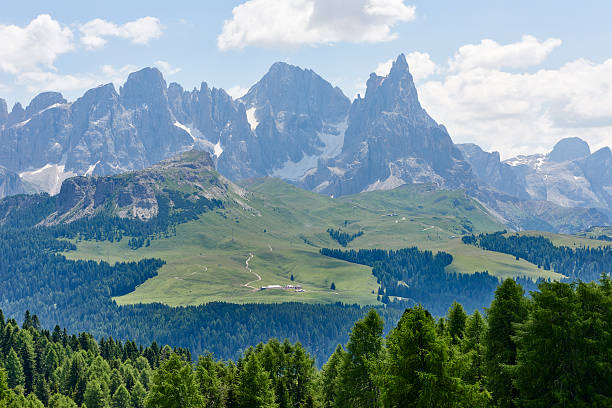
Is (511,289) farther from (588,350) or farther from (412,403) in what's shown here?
(412,403)

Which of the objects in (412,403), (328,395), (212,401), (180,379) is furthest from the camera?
(328,395)

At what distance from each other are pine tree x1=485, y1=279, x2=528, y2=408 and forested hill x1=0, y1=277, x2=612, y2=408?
0.31 ft

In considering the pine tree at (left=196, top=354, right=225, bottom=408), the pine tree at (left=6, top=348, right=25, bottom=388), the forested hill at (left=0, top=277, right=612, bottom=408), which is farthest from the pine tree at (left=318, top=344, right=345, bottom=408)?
the pine tree at (left=6, top=348, right=25, bottom=388)

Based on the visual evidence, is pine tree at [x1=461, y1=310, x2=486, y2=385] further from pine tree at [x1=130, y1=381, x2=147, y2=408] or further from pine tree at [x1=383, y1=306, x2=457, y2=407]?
pine tree at [x1=130, y1=381, x2=147, y2=408]

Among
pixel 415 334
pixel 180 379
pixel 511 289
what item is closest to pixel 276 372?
pixel 180 379

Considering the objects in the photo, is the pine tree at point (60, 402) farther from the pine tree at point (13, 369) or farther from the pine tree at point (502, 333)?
the pine tree at point (502, 333)

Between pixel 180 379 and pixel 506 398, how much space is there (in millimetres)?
32756

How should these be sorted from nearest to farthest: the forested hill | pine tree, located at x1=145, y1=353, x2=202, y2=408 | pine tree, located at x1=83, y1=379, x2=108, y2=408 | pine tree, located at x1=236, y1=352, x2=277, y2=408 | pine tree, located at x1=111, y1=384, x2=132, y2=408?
1. the forested hill
2. pine tree, located at x1=145, y1=353, x2=202, y2=408
3. pine tree, located at x1=236, y1=352, x2=277, y2=408
4. pine tree, located at x1=83, y1=379, x2=108, y2=408
5. pine tree, located at x1=111, y1=384, x2=132, y2=408

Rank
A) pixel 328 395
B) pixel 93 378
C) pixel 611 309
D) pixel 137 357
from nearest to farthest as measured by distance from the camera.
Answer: pixel 611 309 < pixel 328 395 < pixel 93 378 < pixel 137 357

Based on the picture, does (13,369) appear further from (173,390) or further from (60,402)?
(173,390)

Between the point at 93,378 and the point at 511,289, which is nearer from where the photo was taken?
the point at 511,289

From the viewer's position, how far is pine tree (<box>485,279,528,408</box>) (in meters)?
50.3

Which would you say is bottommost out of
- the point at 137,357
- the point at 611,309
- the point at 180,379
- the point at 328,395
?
the point at 137,357

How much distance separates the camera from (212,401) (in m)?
75.8
